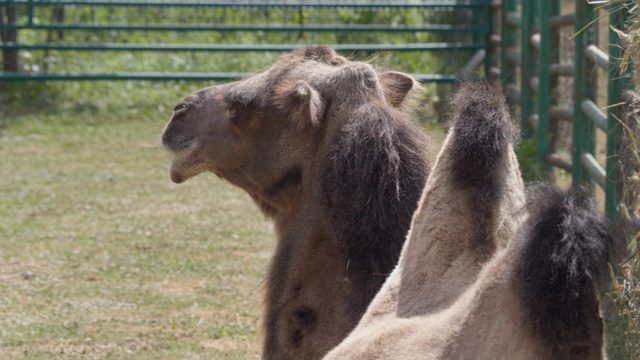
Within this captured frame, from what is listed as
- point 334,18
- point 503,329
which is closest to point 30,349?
point 503,329

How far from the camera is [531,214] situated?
2.08 meters

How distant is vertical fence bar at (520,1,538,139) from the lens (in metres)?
9.96

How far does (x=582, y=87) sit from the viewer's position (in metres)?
7.14

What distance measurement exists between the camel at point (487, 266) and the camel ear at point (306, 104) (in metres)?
1.05

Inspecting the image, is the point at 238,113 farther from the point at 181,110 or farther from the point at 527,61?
the point at 527,61

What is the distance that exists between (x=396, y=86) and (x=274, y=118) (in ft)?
1.73

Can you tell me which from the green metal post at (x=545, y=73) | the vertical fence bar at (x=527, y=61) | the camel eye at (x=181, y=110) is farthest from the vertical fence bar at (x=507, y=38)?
the camel eye at (x=181, y=110)

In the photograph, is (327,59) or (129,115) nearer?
(327,59)

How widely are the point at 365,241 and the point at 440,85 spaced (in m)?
9.66

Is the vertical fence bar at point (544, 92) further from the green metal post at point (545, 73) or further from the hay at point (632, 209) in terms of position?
the hay at point (632, 209)

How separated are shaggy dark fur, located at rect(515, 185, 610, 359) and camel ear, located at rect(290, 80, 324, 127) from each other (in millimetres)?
1868

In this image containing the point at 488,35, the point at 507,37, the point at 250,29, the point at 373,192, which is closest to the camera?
the point at 373,192

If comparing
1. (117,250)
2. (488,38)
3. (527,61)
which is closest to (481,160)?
(117,250)

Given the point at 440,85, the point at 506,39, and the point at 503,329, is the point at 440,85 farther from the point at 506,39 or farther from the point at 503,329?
the point at 503,329
